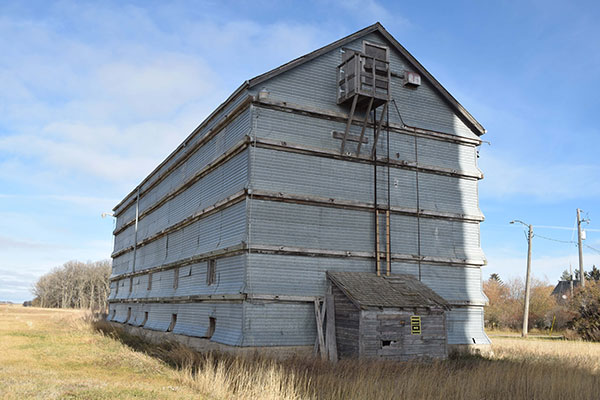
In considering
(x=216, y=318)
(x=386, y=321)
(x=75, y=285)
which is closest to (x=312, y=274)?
(x=386, y=321)

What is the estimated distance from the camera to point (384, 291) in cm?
1719

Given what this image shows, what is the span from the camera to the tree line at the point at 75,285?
111775 millimetres

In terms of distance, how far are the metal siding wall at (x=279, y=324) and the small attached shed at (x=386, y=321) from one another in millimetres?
1060

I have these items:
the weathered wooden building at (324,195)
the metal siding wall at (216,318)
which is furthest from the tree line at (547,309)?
the metal siding wall at (216,318)

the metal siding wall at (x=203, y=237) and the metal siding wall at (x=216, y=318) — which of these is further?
the metal siding wall at (x=203, y=237)

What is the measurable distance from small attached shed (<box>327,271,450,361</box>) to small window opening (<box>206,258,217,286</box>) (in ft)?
15.8

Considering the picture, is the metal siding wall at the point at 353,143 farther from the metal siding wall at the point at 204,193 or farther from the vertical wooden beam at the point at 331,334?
the vertical wooden beam at the point at 331,334

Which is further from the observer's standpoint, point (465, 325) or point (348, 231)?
point (465, 325)

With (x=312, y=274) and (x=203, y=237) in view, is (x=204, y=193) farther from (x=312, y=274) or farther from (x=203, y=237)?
(x=312, y=274)

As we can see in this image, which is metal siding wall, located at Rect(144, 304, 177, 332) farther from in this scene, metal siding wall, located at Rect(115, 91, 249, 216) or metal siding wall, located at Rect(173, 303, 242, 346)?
metal siding wall, located at Rect(115, 91, 249, 216)

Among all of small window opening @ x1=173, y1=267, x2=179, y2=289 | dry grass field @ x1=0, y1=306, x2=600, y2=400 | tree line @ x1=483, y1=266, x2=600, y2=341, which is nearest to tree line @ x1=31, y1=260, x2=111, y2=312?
tree line @ x1=483, y1=266, x2=600, y2=341

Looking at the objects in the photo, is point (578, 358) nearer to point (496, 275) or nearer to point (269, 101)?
point (269, 101)

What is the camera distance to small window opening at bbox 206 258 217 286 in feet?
65.1

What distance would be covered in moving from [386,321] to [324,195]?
5132mm
